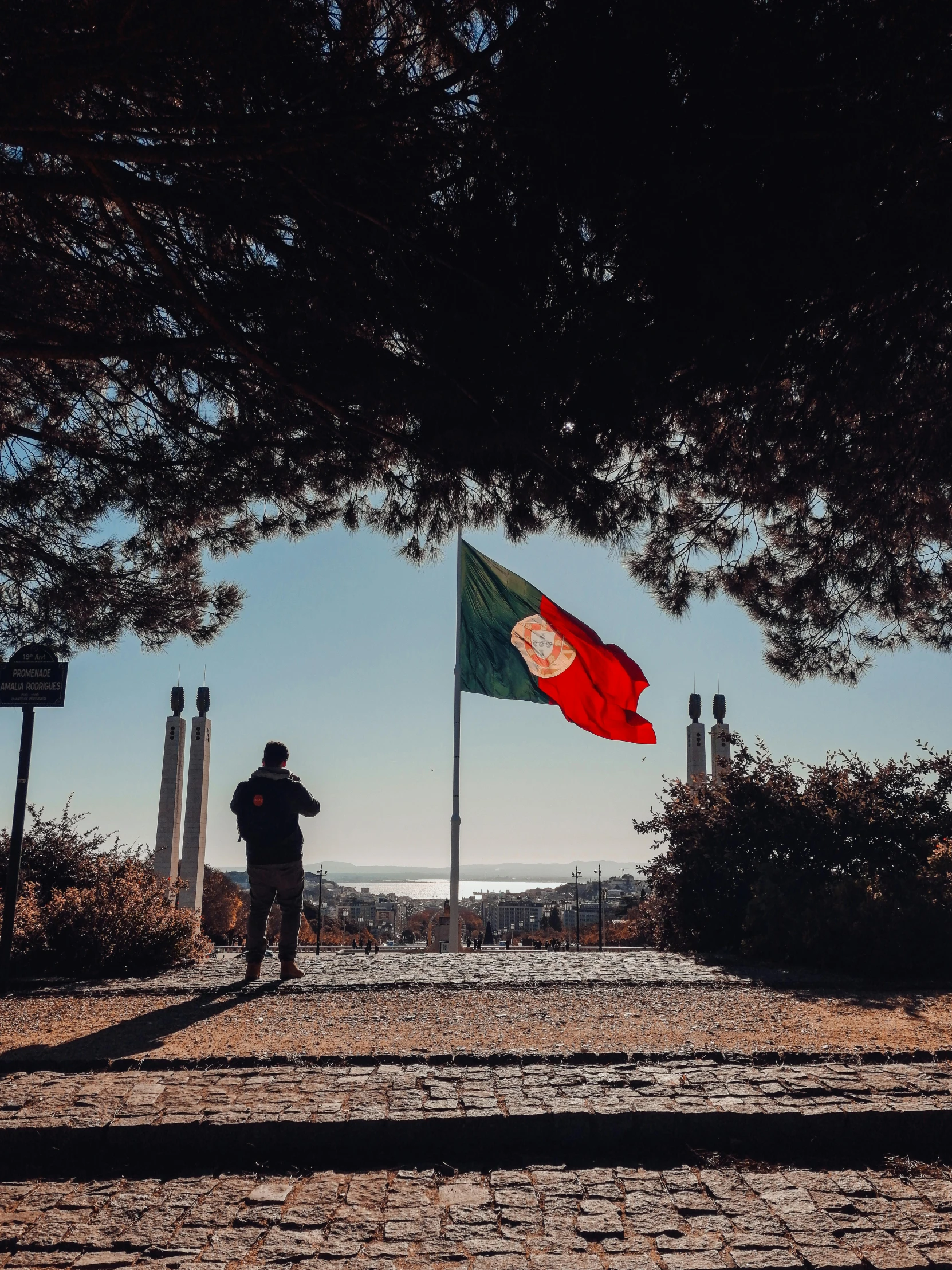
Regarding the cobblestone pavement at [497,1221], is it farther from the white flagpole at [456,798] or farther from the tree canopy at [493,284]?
the white flagpole at [456,798]

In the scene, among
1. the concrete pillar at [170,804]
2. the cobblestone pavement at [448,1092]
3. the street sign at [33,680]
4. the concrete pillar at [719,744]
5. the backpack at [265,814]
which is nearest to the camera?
the cobblestone pavement at [448,1092]

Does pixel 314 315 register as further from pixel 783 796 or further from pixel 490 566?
pixel 783 796

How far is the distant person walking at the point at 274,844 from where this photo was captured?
24.5 ft

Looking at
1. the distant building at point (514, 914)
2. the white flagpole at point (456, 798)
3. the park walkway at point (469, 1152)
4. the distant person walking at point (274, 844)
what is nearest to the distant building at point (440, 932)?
the white flagpole at point (456, 798)

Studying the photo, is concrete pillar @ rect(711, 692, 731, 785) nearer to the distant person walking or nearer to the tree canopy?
the tree canopy

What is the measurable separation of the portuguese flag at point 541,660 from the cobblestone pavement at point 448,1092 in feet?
25.6

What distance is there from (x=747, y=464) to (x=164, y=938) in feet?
23.1

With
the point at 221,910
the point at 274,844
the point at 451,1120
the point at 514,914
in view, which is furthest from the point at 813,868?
the point at 514,914

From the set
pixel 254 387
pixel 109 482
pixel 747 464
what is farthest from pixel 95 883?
pixel 747 464

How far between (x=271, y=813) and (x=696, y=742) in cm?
1579

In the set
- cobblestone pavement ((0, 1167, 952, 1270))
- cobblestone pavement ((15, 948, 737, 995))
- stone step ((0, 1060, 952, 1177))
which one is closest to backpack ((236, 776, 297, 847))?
cobblestone pavement ((15, 948, 737, 995))

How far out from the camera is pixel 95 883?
10.1 meters

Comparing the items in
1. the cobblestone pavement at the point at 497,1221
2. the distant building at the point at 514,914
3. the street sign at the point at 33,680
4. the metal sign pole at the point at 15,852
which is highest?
the street sign at the point at 33,680

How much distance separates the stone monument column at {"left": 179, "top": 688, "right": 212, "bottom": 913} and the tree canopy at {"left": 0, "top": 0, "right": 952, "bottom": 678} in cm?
1427
